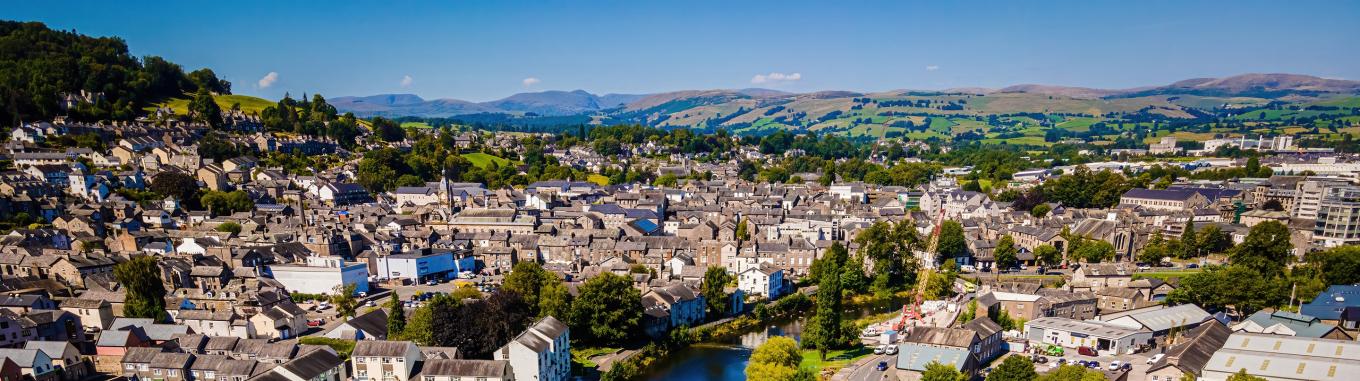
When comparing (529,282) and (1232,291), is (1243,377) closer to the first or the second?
(1232,291)

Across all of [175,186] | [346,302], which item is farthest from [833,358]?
[175,186]

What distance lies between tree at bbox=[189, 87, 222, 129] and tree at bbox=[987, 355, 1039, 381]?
5899 centimetres

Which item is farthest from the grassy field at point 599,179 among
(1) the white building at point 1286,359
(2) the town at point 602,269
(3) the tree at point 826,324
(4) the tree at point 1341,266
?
(1) the white building at point 1286,359

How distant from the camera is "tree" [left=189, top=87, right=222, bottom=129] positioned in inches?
2130

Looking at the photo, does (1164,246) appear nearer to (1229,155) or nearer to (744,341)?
(744,341)

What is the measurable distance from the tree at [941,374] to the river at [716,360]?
5.47 meters

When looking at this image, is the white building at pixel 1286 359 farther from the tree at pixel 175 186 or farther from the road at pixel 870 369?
the tree at pixel 175 186

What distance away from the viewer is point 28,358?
17719 mm

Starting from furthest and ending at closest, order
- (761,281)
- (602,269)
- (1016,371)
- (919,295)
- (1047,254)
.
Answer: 1. (1047,254)
2. (919,295)
3. (761,281)
4. (602,269)
5. (1016,371)

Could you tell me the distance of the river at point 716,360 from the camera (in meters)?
21.1

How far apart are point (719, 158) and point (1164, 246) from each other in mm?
47786

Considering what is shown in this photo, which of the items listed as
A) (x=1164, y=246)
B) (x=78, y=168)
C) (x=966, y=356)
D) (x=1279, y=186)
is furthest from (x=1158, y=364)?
(x=78, y=168)

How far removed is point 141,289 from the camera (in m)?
23.1

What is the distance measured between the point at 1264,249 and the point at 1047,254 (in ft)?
25.8
